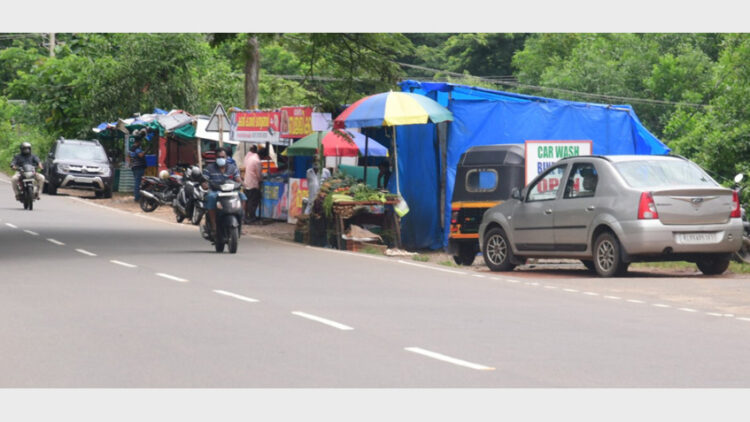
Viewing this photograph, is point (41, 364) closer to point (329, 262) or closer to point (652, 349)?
point (652, 349)

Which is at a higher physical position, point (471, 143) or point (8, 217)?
point (471, 143)

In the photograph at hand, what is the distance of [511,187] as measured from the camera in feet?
69.2

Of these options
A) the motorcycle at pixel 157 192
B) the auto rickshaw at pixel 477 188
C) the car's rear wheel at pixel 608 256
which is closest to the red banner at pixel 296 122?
the motorcycle at pixel 157 192

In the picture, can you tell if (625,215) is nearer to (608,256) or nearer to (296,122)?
(608,256)

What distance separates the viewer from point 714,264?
58.5 ft

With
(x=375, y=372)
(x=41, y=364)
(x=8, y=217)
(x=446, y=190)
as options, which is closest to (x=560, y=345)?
(x=375, y=372)

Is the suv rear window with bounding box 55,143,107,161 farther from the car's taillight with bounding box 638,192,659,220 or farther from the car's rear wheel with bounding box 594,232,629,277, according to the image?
the car's taillight with bounding box 638,192,659,220

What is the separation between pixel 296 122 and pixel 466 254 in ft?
30.5

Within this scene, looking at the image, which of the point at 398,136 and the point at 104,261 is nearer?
the point at 104,261

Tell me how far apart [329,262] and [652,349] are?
1026 cm

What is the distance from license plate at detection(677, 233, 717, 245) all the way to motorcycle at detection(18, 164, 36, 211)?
2011 cm

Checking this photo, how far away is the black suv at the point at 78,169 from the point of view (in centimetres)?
4156

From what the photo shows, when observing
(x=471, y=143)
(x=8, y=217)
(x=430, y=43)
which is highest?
(x=430, y=43)

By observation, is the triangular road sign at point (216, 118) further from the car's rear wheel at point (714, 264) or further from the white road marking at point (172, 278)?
the car's rear wheel at point (714, 264)
